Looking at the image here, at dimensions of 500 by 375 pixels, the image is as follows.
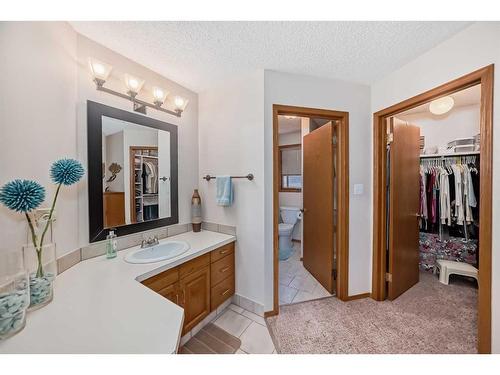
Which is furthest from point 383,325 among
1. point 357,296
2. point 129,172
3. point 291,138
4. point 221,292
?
point 291,138

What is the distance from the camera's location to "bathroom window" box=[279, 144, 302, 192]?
3707 mm

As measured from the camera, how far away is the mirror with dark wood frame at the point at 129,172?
130 centimetres

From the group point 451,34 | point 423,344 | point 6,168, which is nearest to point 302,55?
point 451,34

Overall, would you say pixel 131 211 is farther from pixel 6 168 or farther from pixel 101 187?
pixel 6 168

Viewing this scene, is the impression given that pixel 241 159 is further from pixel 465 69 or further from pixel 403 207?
pixel 403 207

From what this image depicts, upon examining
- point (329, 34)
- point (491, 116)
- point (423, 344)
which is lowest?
point (423, 344)

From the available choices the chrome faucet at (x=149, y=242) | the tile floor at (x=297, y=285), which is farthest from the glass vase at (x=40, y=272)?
the tile floor at (x=297, y=285)

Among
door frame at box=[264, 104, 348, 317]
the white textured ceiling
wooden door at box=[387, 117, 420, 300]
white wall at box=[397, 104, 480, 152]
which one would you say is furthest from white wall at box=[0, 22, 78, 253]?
white wall at box=[397, 104, 480, 152]

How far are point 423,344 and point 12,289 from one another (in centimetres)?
244

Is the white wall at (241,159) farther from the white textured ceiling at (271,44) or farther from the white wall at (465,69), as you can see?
the white wall at (465,69)

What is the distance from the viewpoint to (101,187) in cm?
133

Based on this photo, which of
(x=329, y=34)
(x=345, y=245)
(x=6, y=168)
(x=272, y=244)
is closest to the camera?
(x=6, y=168)

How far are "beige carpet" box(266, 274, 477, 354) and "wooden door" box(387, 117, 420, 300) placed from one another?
220mm

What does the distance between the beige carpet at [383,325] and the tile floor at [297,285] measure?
101 mm
